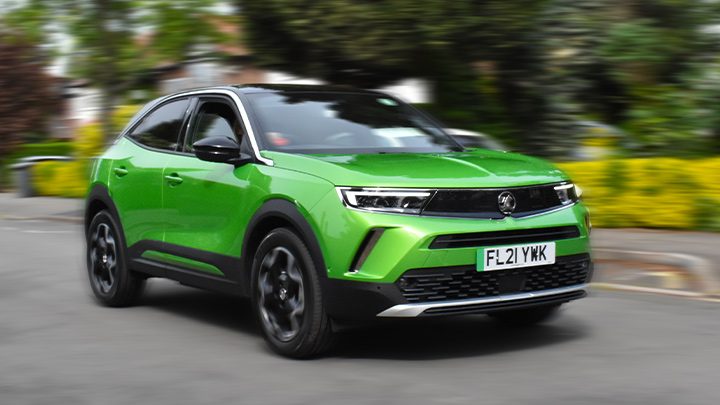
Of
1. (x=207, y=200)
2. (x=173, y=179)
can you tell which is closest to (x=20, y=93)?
(x=173, y=179)

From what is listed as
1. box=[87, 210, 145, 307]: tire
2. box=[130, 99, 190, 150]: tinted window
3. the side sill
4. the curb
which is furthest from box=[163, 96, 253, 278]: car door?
the curb

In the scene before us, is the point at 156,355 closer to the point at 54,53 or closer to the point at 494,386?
the point at 494,386

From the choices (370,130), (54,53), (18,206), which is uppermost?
(370,130)

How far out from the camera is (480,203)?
18.6 ft

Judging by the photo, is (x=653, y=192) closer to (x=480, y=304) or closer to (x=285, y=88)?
(x=285, y=88)

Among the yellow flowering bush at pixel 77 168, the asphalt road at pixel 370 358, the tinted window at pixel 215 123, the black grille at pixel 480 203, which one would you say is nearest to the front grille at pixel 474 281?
the black grille at pixel 480 203

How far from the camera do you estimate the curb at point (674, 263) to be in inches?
332

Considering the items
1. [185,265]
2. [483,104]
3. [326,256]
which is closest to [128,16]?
[483,104]

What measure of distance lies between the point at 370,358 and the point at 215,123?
2012mm

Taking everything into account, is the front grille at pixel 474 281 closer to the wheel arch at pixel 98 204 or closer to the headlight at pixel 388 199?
the headlight at pixel 388 199

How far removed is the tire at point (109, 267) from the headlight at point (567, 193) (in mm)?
3353

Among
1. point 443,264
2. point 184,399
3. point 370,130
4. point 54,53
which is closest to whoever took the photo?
point 184,399

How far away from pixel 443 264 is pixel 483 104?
1104 cm

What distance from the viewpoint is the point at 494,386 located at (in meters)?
5.25
